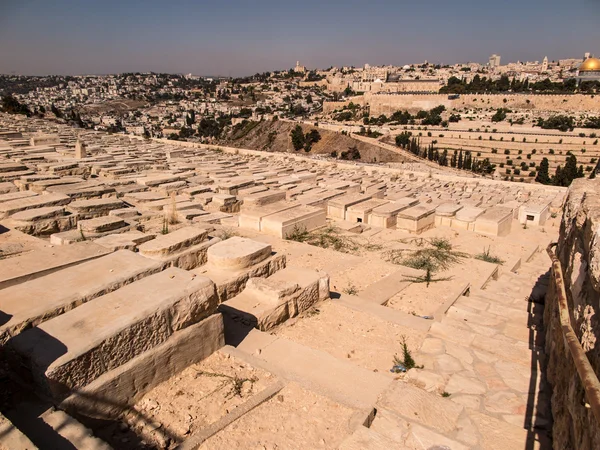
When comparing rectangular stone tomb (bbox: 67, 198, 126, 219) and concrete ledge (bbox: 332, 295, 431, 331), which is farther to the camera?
rectangular stone tomb (bbox: 67, 198, 126, 219)

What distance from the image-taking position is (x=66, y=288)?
3279 mm

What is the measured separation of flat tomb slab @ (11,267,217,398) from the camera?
7.98ft

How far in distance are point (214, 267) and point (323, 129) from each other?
54.5 m

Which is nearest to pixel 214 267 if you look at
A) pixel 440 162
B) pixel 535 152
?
pixel 440 162

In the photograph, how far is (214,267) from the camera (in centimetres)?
461

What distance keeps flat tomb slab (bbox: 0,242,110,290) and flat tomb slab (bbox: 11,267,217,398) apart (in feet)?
3.34

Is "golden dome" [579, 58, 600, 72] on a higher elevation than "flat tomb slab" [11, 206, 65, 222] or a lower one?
higher

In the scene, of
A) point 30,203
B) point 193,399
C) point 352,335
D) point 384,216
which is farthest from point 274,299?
point 384,216

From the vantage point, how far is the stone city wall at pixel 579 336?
6.67ft

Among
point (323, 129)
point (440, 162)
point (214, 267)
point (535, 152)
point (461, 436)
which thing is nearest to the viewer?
point (461, 436)

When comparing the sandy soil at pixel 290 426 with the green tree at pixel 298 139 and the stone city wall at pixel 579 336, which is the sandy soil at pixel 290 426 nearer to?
the stone city wall at pixel 579 336

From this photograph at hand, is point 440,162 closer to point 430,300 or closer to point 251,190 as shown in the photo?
point 251,190

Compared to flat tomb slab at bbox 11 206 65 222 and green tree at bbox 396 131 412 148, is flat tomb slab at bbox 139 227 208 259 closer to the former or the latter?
flat tomb slab at bbox 11 206 65 222

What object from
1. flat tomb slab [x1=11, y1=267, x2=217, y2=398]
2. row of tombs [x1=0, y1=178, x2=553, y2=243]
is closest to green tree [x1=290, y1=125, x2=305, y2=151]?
row of tombs [x1=0, y1=178, x2=553, y2=243]
